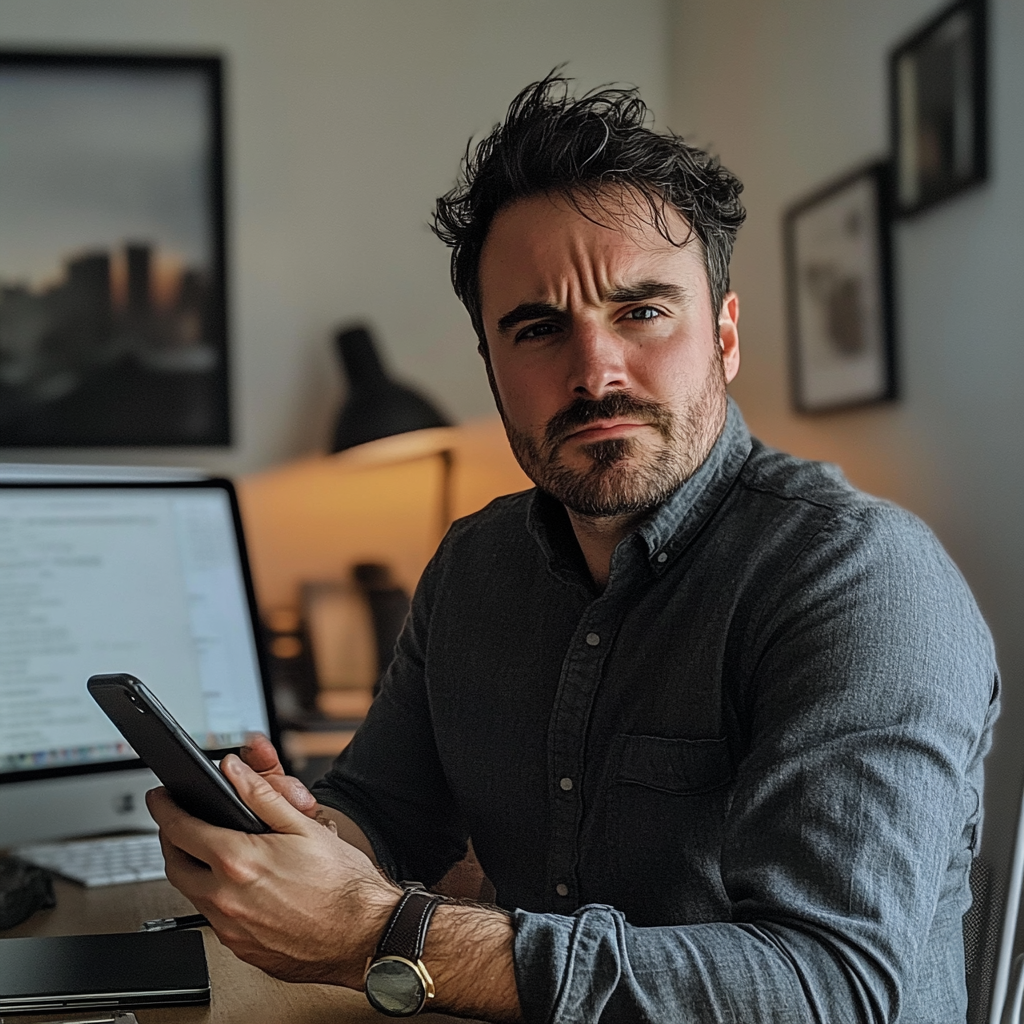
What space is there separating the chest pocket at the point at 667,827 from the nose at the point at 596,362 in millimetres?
299

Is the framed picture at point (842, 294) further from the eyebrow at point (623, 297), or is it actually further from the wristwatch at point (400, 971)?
the wristwatch at point (400, 971)

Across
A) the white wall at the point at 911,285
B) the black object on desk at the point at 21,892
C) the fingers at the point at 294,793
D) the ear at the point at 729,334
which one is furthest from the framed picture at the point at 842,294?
the black object on desk at the point at 21,892

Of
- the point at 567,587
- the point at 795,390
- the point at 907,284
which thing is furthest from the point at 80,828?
the point at 795,390

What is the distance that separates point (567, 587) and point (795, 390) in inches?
59.9

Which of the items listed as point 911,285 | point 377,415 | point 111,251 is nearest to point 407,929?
point 911,285

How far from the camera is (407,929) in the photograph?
82cm

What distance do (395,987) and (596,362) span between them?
1.77 feet

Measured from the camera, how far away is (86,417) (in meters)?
3.03

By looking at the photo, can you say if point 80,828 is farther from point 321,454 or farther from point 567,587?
point 321,454

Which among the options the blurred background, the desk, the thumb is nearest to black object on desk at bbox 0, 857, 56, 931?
the desk

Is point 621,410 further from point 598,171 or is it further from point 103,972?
point 103,972

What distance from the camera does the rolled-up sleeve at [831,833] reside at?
2.58ft

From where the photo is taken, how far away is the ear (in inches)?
48.6

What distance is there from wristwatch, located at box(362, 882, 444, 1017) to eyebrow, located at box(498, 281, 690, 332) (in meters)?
0.54
